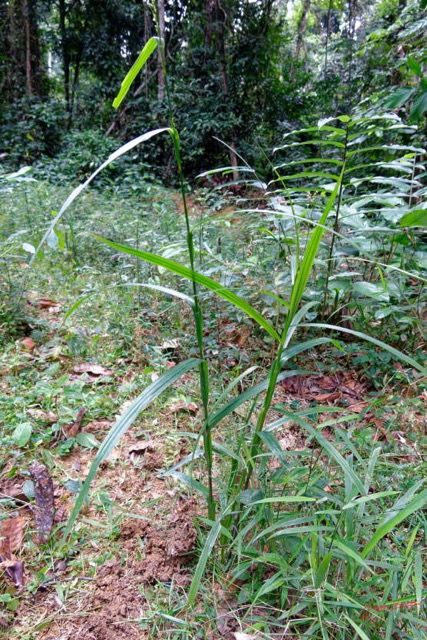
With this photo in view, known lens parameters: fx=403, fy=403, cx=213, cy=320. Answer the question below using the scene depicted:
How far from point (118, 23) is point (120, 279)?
7966 mm

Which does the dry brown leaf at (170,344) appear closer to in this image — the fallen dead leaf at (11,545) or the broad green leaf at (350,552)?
the fallen dead leaf at (11,545)

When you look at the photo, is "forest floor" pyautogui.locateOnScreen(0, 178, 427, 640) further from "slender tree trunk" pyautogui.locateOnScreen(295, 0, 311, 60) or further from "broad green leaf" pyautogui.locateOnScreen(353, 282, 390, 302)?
"slender tree trunk" pyautogui.locateOnScreen(295, 0, 311, 60)

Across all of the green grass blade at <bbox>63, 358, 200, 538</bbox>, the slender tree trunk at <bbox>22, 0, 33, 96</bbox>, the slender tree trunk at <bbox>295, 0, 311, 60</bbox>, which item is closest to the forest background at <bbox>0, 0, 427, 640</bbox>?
the green grass blade at <bbox>63, 358, 200, 538</bbox>

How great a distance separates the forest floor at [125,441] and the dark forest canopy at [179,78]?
523 cm

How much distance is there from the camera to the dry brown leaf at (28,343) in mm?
1771

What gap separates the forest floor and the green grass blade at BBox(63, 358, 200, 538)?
0.58ft

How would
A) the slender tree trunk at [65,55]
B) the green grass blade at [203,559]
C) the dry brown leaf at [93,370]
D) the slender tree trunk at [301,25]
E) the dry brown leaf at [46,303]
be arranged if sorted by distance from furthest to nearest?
the slender tree trunk at [301,25]
the slender tree trunk at [65,55]
the dry brown leaf at [46,303]
the dry brown leaf at [93,370]
the green grass blade at [203,559]

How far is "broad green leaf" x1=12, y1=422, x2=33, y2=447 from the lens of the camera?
1254 mm

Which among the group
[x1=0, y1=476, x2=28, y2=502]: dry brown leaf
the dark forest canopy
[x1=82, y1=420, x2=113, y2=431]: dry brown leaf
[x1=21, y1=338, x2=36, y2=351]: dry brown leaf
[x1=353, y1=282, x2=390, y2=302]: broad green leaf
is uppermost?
the dark forest canopy

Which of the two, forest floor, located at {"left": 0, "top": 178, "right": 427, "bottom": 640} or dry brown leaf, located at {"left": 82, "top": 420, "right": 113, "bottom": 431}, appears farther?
dry brown leaf, located at {"left": 82, "top": 420, "right": 113, "bottom": 431}

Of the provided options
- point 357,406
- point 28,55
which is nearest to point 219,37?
point 28,55

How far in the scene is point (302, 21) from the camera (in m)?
9.25

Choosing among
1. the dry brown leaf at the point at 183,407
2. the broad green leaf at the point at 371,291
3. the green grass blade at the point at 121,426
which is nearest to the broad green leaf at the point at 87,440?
the dry brown leaf at the point at 183,407

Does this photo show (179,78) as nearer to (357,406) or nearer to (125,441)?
(357,406)
